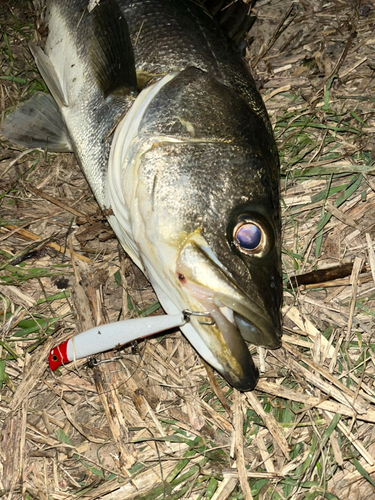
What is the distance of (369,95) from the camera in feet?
12.5

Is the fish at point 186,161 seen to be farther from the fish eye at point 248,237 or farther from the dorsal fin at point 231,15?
the dorsal fin at point 231,15

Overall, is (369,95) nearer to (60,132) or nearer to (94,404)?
(60,132)

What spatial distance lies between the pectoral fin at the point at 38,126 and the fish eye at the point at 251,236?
163cm

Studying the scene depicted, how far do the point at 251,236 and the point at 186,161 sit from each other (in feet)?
1.61

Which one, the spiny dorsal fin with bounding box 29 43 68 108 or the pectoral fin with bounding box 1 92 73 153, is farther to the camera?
the pectoral fin with bounding box 1 92 73 153

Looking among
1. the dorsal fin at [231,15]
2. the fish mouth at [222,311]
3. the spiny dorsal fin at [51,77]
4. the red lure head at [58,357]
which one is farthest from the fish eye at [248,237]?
the spiny dorsal fin at [51,77]

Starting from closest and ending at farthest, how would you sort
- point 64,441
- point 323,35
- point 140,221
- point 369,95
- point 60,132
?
point 140,221, point 64,441, point 60,132, point 369,95, point 323,35

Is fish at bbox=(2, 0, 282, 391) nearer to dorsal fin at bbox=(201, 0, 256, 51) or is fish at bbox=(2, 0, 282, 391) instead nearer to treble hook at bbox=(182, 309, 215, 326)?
treble hook at bbox=(182, 309, 215, 326)

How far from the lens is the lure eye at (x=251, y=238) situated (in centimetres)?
245

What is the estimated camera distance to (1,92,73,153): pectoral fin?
139 inches

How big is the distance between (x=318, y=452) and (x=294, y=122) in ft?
7.29

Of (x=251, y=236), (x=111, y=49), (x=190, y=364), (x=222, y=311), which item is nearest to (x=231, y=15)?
(x=111, y=49)

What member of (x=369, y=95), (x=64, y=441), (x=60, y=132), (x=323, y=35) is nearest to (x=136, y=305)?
(x=64, y=441)

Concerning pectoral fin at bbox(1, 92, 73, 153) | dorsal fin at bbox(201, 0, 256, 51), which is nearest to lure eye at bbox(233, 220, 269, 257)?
dorsal fin at bbox(201, 0, 256, 51)
